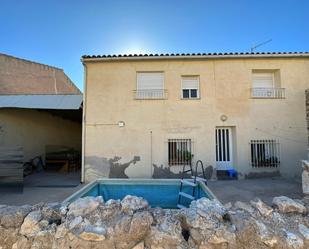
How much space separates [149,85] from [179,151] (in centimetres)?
356

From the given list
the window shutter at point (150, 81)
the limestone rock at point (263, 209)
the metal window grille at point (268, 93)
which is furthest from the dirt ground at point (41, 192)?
the metal window grille at point (268, 93)

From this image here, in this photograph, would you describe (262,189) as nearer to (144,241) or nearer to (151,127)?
(151,127)

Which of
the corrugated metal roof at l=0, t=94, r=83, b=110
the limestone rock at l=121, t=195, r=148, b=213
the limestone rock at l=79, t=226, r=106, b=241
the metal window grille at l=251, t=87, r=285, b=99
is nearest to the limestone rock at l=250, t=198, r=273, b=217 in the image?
the limestone rock at l=121, t=195, r=148, b=213

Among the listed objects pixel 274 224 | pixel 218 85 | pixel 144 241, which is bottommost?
pixel 144 241

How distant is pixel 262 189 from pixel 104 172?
6718 millimetres

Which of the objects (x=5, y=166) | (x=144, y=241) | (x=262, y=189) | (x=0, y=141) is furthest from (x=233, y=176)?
(x=0, y=141)

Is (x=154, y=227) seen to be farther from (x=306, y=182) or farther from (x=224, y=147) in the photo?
(x=224, y=147)

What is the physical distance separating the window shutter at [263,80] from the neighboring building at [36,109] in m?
8.78

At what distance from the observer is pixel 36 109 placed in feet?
39.0

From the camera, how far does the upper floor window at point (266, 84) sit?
10.3 m

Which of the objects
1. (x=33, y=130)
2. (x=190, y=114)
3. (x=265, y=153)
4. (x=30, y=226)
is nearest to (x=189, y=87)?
(x=190, y=114)

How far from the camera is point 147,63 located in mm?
10359

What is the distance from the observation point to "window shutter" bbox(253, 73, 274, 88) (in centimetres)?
1056

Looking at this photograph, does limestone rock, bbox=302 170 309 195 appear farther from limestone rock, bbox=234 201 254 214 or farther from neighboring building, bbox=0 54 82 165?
neighboring building, bbox=0 54 82 165
